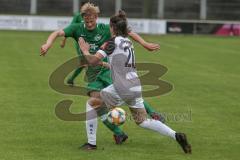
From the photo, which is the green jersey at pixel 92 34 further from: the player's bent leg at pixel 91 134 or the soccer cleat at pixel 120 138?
the soccer cleat at pixel 120 138

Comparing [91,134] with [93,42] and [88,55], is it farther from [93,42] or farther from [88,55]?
[93,42]

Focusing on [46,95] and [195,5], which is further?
[195,5]

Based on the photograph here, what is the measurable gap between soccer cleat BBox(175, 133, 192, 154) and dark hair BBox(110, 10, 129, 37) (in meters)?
1.65

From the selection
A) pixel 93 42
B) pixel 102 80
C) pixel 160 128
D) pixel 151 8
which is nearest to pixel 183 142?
pixel 160 128

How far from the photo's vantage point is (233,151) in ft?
31.7

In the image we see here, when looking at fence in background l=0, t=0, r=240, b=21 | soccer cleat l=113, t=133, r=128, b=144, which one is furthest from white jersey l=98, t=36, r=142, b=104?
fence in background l=0, t=0, r=240, b=21

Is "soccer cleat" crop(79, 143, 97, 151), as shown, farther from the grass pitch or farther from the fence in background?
the fence in background

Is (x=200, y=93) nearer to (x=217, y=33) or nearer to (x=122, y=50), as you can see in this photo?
(x=122, y=50)

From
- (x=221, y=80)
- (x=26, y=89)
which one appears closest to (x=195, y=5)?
(x=221, y=80)

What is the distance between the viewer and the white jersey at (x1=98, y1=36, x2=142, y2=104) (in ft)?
30.2

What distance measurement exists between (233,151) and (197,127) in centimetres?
216

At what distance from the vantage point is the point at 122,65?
9.27 meters

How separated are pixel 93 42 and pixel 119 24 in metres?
0.94

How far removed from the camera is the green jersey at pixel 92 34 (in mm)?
9828
